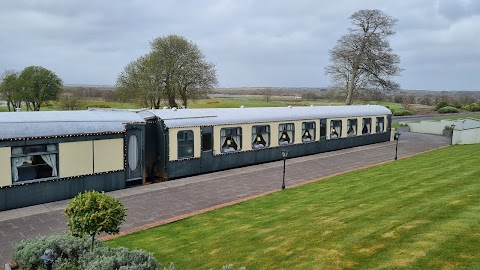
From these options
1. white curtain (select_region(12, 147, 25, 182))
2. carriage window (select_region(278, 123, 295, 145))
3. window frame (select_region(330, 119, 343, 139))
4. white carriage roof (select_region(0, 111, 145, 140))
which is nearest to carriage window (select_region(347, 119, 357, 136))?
Result: window frame (select_region(330, 119, 343, 139))

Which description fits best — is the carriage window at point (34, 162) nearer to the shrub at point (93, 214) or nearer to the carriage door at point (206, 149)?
the shrub at point (93, 214)

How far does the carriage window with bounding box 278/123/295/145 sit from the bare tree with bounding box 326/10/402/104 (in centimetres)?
2426

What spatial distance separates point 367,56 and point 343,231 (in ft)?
129

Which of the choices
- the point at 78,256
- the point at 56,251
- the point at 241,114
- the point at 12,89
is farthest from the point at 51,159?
the point at 12,89

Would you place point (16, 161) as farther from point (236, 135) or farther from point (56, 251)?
point (236, 135)

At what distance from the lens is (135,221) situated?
40.8ft

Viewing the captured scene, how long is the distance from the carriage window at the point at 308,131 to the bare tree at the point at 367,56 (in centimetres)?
2227

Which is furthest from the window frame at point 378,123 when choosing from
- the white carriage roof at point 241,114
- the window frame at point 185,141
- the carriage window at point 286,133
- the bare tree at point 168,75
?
the bare tree at point 168,75

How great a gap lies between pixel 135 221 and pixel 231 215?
303cm

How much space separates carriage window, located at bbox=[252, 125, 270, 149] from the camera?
22.0 meters

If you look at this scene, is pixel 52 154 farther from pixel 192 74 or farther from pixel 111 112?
pixel 192 74

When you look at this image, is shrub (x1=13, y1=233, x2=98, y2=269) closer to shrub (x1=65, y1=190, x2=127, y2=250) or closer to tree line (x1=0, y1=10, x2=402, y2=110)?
shrub (x1=65, y1=190, x2=127, y2=250)

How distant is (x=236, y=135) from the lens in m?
21.1

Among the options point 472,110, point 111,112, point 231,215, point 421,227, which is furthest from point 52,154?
point 472,110
